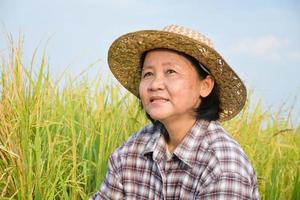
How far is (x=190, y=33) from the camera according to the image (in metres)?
2.68

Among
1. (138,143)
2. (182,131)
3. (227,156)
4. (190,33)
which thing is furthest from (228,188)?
(190,33)

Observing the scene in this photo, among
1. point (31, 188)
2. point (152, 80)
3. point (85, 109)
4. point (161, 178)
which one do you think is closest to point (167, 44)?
point (152, 80)

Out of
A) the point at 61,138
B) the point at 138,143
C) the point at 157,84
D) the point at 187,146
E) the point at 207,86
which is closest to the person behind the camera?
the point at 157,84

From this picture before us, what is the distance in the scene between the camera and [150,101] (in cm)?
254

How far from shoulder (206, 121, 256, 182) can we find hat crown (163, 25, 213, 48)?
44 cm

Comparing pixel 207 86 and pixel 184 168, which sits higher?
pixel 207 86

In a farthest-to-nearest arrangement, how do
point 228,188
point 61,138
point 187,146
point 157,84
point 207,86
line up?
point 61,138 → point 207,86 → point 187,146 → point 157,84 → point 228,188

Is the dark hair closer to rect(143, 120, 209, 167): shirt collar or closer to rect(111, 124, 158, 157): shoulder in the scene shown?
rect(143, 120, 209, 167): shirt collar

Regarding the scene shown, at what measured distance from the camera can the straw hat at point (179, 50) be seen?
2.60 metres

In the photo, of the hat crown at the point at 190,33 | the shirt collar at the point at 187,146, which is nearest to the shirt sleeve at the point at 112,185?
the shirt collar at the point at 187,146

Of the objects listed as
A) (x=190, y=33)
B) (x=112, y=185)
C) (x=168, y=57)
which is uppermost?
(x=190, y=33)

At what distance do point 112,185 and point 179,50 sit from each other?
0.76 meters

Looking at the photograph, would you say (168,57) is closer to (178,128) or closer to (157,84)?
(157,84)

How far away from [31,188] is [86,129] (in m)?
0.67
